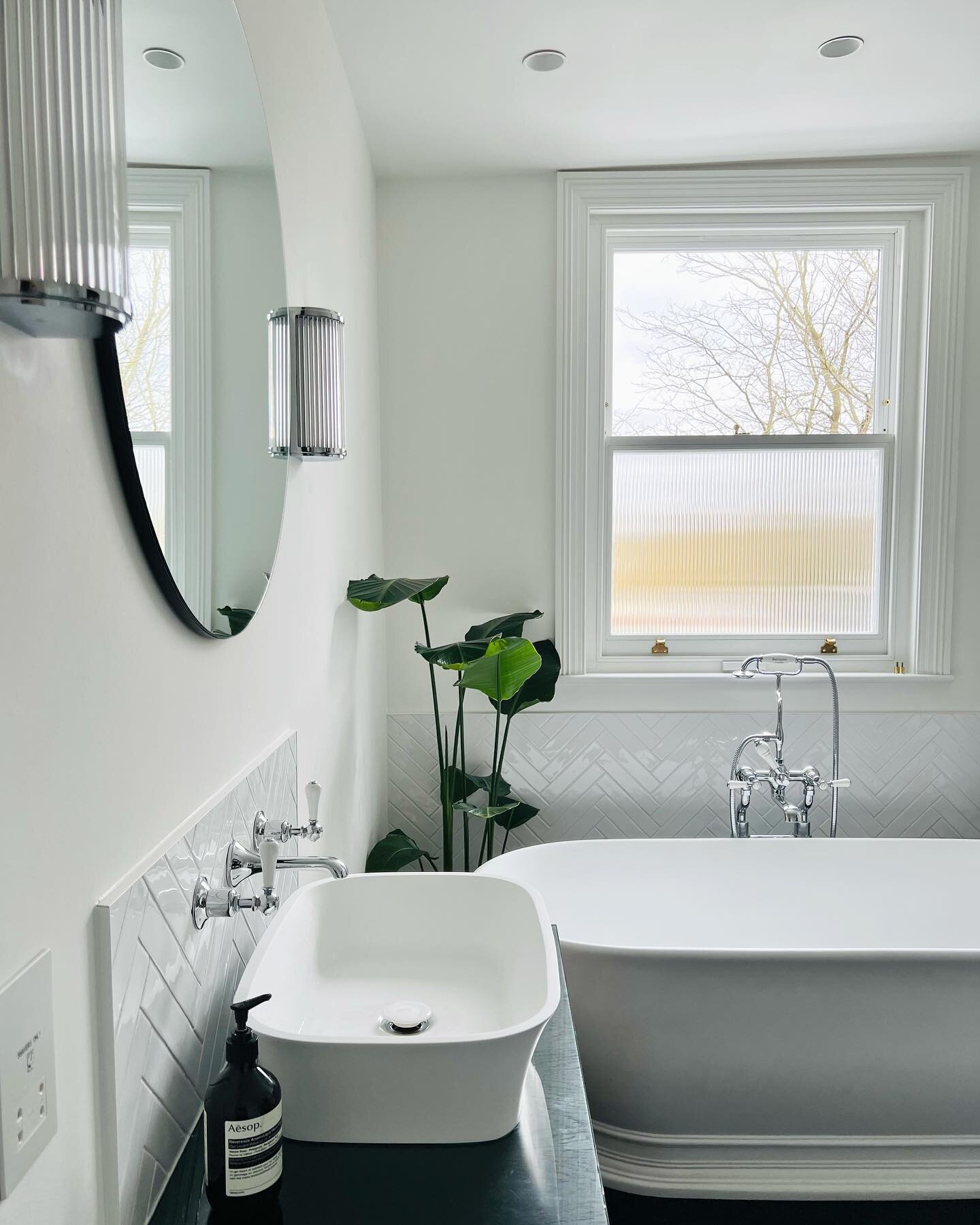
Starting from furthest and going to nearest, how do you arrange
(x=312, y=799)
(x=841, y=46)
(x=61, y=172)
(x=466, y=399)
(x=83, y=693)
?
(x=466, y=399)
(x=841, y=46)
(x=312, y=799)
(x=83, y=693)
(x=61, y=172)

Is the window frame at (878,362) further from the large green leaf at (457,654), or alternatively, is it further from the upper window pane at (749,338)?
the large green leaf at (457,654)

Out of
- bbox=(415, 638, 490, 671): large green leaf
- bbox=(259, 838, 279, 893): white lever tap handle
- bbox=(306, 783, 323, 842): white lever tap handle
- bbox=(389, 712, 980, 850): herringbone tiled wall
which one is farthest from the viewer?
bbox=(389, 712, 980, 850): herringbone tiled wall

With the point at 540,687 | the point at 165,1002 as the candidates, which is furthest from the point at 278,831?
the point at 540,687

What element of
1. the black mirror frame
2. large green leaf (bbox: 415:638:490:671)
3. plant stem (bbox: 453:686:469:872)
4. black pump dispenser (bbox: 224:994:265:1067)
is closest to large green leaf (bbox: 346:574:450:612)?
large green leaf (bbox: 415:638:490:671)

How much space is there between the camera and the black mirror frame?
88 cm

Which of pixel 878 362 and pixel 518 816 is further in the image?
pixel 878 362

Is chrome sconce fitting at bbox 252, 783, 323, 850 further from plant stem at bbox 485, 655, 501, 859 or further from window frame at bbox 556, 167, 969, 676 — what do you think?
window frame at bbox 556, 167, 969, 676

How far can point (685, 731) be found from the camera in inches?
120

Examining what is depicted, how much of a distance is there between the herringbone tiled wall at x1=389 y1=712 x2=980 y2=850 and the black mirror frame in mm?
2109

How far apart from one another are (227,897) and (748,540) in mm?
2377

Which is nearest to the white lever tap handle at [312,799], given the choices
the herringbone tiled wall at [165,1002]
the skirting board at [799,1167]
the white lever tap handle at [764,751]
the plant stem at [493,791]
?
the herringbone tiled wall at [165,1002]

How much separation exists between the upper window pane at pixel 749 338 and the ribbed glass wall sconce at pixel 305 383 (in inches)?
59.6

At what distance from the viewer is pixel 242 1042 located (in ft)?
3.10

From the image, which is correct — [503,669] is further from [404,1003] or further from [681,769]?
[404,1003]
